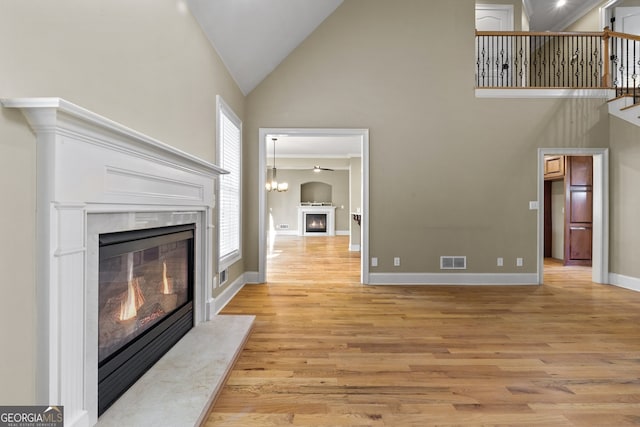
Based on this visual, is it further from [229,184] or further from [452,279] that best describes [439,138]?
[229,184]

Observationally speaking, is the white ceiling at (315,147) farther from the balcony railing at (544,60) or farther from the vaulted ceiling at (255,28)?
the vaulted ceiling at (255,28)

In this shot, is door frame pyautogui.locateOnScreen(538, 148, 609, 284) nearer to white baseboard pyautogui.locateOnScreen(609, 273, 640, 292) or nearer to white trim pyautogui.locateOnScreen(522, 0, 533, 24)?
white baseboard pyautogui.locateOnScreen(609, 273, 640, 292)

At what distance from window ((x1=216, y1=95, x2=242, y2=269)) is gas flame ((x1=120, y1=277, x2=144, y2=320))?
170 cm

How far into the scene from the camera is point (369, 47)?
16.0ft

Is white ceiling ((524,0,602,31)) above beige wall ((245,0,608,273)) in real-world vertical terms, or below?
above

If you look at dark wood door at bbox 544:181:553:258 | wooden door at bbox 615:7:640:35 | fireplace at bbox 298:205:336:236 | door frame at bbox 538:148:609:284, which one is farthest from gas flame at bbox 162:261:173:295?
fireplace at bbox 298:205:336:236

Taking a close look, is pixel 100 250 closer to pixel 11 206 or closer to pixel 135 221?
pixel 135 221

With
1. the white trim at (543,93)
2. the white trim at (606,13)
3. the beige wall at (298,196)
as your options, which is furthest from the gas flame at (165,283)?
the beige wall at (298,196)

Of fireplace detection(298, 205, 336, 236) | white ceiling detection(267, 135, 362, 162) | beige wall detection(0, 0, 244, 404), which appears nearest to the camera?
beige wall detection(0, 0, 244, 404)

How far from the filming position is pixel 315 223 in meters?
14.0

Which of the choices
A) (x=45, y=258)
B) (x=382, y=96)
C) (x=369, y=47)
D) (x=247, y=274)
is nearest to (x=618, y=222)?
(x=382, y=96)

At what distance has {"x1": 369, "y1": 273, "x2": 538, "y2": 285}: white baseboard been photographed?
4919 mm

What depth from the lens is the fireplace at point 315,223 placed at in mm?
13961

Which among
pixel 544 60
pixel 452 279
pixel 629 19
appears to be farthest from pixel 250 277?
pixel 629 19
